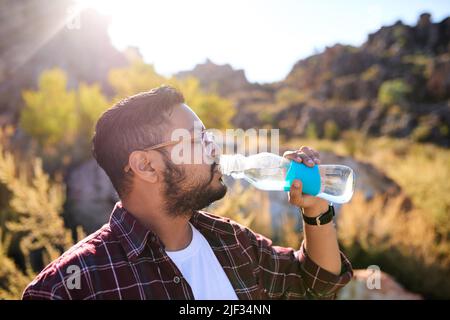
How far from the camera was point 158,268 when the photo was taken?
1701 mm

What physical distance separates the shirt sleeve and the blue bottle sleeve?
0.42m

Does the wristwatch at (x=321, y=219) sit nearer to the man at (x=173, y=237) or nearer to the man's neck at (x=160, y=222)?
the man at (x=173, y=237)

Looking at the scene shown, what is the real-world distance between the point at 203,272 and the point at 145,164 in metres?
0.61

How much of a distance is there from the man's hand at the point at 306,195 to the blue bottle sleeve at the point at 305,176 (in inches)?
1.1

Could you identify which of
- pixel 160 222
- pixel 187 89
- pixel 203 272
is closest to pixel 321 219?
pixel 203 272

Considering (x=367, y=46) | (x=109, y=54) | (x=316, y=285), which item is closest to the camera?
(x=316, y=285)

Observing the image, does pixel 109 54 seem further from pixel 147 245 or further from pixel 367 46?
pixel 367 46

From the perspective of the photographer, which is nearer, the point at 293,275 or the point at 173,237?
the point at 173,237

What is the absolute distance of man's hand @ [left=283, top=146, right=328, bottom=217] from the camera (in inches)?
75.6

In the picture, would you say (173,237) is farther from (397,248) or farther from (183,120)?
(397,248)
